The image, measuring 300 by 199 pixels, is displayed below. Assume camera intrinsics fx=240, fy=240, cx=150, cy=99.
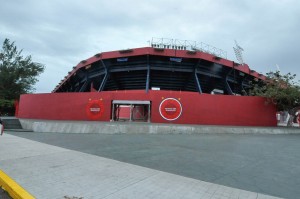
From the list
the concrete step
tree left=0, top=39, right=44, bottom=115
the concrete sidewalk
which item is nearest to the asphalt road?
the concrete sidewalk

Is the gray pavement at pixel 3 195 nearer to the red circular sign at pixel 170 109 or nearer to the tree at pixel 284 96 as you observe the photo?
the red circular sign at pixel 170 109

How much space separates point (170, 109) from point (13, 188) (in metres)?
15.0

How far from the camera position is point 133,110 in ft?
92.2

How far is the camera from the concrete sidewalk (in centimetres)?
436

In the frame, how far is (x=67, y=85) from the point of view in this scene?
1813 inches

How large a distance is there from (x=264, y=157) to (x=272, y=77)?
1731 cm

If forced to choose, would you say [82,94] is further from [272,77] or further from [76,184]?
[272,77]

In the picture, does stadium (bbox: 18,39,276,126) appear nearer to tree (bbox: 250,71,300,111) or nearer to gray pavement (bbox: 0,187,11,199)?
tree (bbox: 250,71,300,111)

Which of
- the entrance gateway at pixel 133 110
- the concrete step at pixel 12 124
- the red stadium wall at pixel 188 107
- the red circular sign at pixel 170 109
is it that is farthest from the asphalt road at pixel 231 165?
the concrete step at pixel 12 124

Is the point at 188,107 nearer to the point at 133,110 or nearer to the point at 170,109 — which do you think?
the point at 170,109

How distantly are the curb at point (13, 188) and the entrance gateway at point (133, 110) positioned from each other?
14.4 metres

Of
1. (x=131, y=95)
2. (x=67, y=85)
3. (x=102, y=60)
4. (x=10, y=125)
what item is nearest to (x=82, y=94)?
(x=131, y=95)

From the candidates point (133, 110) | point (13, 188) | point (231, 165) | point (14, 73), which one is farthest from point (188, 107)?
point (14, 73)

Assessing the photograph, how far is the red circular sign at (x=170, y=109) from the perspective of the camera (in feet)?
61.4
